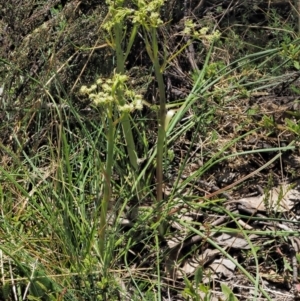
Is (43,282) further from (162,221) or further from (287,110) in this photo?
(287,110)

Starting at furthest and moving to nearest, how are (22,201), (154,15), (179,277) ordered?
(22,201) → (179,277) → (154,15)

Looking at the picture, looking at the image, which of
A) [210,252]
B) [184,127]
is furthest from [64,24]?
[210,252]

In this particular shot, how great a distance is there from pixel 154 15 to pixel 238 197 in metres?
0.92

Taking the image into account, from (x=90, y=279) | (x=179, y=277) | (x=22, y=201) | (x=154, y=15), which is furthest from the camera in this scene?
(x=22, y=201)

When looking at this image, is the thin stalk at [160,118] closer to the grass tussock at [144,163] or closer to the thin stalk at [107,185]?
the grass tussock at [144,163]

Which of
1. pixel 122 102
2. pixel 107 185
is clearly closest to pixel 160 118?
pixel 122 102

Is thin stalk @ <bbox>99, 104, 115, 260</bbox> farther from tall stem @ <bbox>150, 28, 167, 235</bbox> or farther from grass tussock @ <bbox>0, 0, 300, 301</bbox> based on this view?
tall stem @ <bbox>150, 28, 167, 235</bbox>

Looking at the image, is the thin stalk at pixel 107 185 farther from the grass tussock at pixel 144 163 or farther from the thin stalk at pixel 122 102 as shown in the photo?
the thin stalk at pixel 122 102

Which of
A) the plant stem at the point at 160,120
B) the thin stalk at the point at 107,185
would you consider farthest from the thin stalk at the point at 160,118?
the thin stalk at the point at 107,185

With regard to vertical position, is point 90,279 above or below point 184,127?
below

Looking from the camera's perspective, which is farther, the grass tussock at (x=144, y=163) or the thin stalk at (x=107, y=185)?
the grass tussock at (x=144, y=163)

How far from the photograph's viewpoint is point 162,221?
2121 mm

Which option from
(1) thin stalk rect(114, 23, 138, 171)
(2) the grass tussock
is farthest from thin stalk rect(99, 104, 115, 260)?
(1) thin stalk rect(114, 23, 138, 171)

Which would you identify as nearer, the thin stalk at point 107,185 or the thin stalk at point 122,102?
the thin stalk at point 107,185
